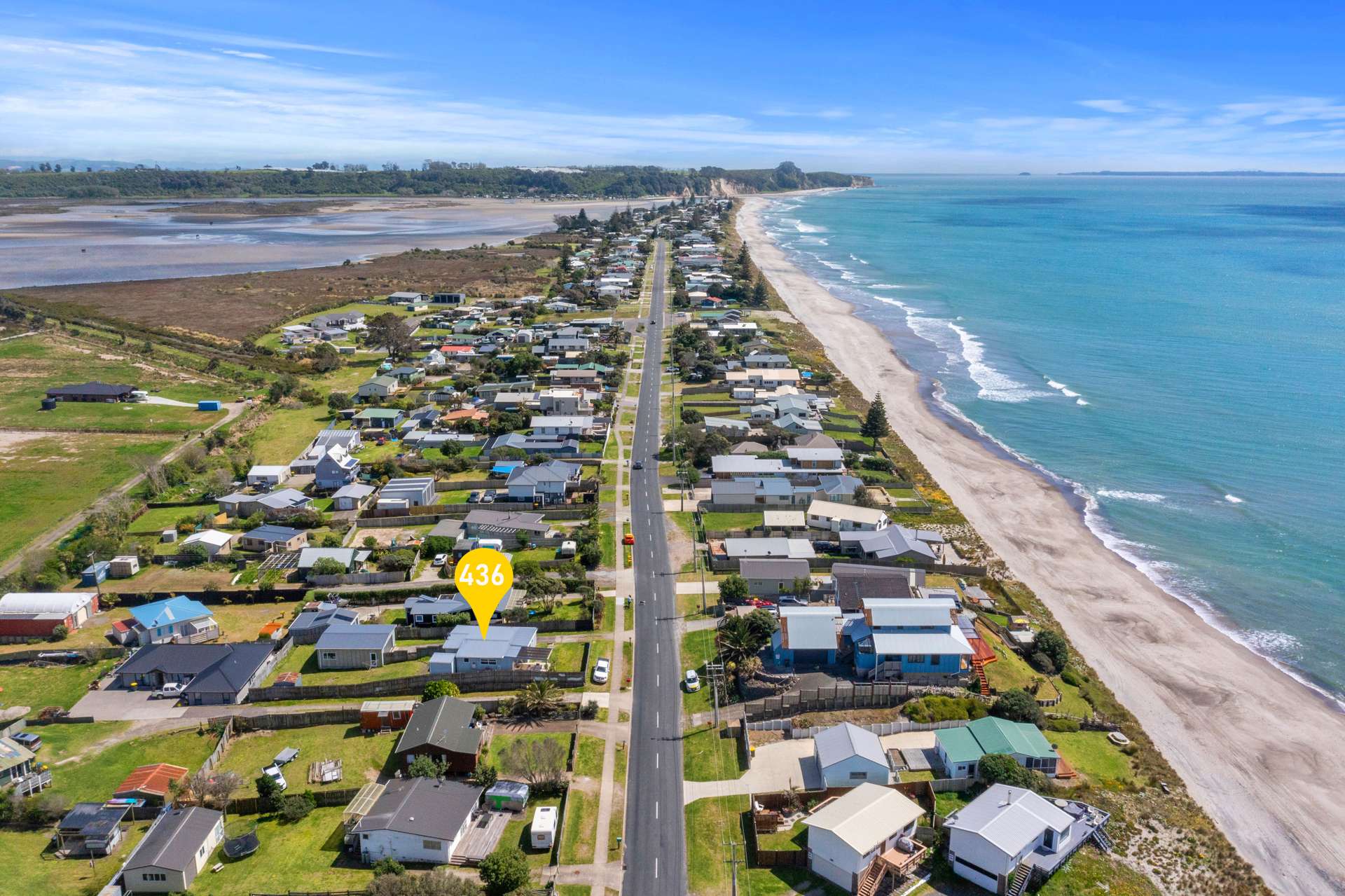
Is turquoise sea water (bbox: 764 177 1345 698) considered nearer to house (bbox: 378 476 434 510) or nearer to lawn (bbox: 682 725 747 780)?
lawn (bbox: 682 725 747 780)

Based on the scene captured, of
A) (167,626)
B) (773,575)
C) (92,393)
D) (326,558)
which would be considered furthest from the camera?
(92,393)

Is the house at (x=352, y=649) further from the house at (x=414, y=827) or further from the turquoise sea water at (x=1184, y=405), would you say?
the turquoise sea water at (x=1184, y=405)

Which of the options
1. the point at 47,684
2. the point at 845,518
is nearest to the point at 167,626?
the point at 47,684

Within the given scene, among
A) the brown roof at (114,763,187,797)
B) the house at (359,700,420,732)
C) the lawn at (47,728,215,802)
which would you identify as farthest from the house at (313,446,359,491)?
the brown roof at (114,763,187,797)

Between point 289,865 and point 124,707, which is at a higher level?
point 124,707

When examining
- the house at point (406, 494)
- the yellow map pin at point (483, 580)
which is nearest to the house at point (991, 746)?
the yellow map pin at point (483, 580)

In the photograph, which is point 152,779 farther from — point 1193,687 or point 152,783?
point 1193,687

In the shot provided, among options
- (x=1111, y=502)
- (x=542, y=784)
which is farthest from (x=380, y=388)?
(x=1111, y=502)
